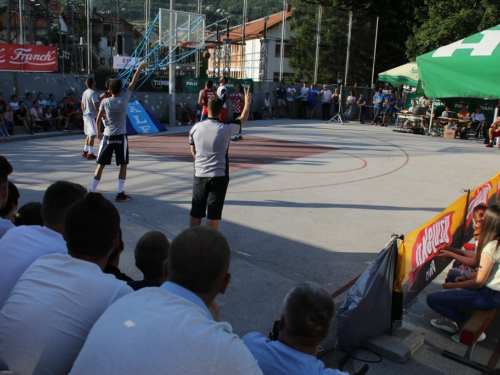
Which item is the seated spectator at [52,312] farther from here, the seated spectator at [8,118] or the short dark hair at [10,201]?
the seated spectator at [8,118]

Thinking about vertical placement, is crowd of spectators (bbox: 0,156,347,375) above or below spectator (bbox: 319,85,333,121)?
below

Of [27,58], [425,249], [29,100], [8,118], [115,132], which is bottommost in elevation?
[425,249]

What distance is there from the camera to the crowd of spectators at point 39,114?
1467 centimetres

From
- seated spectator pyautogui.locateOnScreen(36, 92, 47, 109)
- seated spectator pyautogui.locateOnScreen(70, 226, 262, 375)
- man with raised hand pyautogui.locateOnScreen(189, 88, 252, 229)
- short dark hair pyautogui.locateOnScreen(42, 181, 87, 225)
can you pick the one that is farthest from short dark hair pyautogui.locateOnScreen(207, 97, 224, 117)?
seated spectator pyautogui.locateOnScreen(36, 92, 47, 109)

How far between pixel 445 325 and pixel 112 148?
5771 millimetres

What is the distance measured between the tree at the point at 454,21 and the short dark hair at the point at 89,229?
Answer: 2647cm

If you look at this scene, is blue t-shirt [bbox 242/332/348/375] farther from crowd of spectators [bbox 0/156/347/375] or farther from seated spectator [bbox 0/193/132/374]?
seated spectator [bbox 0/193/132/374]

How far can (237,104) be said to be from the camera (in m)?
14.9

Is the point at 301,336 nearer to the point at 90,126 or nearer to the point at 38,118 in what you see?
the point at 90,126

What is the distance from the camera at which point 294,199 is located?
331 inches

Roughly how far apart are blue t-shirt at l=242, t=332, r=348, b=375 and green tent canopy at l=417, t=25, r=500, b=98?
3.54 m

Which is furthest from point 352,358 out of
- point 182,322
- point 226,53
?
point 226,53

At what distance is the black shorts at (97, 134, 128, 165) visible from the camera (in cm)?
773

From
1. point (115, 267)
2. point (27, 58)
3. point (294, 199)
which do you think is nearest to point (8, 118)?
point (27, 58)
